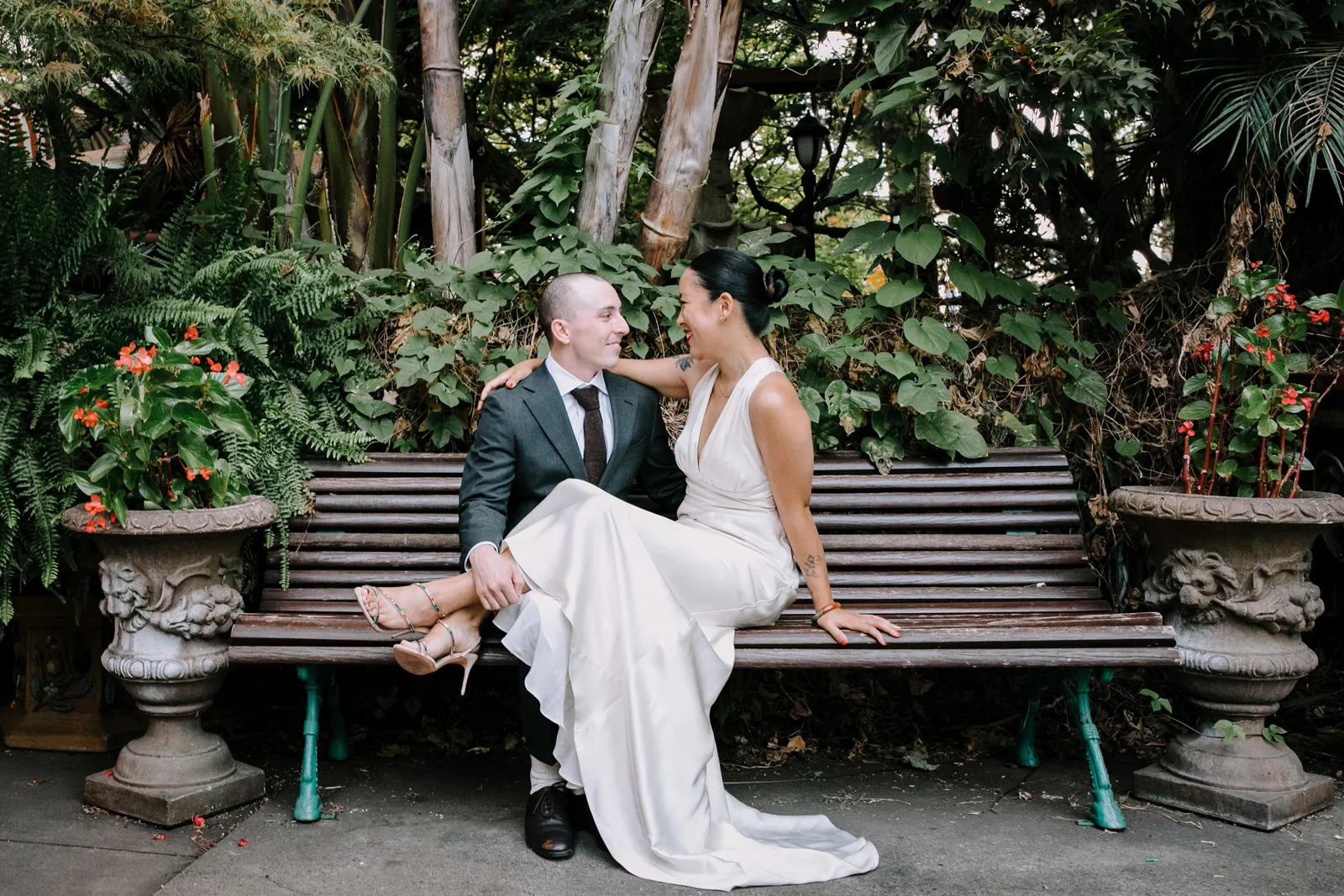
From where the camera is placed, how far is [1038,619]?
345cm

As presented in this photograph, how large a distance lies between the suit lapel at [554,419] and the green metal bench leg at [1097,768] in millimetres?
1751

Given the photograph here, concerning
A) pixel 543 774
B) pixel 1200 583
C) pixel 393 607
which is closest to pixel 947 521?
pixel 1200 583

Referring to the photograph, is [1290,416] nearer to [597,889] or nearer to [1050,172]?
[1050,172]

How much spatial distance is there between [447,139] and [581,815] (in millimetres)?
3143

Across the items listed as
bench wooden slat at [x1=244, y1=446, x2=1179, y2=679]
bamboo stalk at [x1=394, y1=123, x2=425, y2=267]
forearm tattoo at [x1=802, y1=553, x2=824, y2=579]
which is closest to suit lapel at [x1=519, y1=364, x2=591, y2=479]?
bench wooden slat at [x1=244, y1=446, x2=1179, y2=679]

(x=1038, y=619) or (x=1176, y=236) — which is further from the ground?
(x=1176, y=236)

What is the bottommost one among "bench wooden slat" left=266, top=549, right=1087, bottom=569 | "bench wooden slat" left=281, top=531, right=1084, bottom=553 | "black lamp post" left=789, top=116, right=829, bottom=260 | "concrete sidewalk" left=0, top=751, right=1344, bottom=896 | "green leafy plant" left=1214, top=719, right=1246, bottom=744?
"concrete sidewalk" left=0, top=751, right=1344, bottom=896

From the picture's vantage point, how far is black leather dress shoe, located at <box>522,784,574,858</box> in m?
3.18

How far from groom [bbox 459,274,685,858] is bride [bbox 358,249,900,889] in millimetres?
163

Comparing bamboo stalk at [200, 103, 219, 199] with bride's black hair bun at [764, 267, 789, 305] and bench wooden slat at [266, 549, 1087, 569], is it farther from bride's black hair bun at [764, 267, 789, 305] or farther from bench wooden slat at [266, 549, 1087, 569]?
bride's black hair bun at [764, 267, 789, 305]

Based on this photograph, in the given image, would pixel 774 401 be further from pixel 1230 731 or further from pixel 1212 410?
pixel 1230 731

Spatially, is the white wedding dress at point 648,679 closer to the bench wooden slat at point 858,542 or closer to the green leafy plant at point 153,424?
the bench wooden slat at point 858,542

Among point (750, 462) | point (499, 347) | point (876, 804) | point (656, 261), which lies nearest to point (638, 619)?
point (750, 462)

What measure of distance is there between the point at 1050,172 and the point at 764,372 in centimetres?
176
